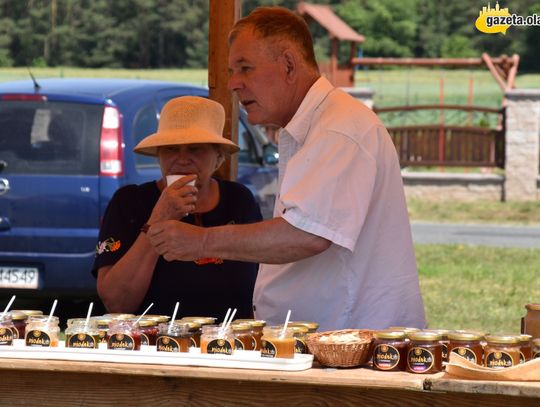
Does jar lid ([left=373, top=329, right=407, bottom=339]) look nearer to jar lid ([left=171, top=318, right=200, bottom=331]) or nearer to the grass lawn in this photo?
jar lid ([left=171, top=318, right=200, bottom=331])

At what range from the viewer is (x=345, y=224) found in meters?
3.36

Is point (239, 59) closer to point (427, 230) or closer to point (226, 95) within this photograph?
point (226, 95)

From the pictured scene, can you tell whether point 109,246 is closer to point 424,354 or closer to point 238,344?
point 238,344

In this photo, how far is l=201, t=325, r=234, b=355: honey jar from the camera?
3.11 meters

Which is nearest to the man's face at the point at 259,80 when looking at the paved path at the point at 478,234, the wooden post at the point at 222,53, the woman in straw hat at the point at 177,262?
the woman in straw hat at the point at 177,262

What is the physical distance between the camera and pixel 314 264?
3.59 metres

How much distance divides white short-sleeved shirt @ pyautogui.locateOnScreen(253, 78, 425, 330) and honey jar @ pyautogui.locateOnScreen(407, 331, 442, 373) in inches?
17.9

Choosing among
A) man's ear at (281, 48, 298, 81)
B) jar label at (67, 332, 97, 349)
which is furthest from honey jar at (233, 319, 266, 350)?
man's ear at (281, 48, 298, 81)

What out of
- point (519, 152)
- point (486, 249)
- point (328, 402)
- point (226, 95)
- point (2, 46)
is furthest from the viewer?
point (519, 152)

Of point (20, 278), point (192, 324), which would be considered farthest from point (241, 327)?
point (20, 278)

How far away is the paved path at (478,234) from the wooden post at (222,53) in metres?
9.15

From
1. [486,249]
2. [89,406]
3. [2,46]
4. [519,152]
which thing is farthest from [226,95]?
[519,152]

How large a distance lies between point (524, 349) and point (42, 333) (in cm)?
127

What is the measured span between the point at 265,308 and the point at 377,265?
392mm
